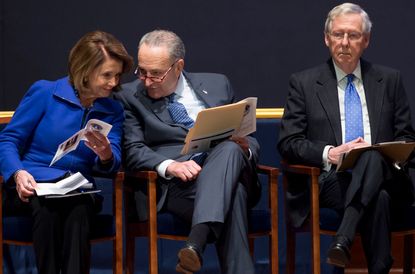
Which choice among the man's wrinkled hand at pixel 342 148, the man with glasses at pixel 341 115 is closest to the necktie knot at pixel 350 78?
the man with glasses at pixel 341 115

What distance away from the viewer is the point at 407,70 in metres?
6.08

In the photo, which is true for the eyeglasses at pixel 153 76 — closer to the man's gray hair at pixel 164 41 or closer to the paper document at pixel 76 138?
the man's gray hair at pixel 164 41

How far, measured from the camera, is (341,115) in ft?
16.5

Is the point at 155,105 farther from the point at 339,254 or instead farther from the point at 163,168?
the point at 339,254

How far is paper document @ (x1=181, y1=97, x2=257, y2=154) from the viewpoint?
455 centimetres

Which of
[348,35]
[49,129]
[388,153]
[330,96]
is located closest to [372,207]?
[388,153]

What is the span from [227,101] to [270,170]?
1.60ft

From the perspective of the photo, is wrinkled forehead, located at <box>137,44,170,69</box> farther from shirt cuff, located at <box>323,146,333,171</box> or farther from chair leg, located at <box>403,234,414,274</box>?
chair leg, located at <box>403,234,414,274</box>

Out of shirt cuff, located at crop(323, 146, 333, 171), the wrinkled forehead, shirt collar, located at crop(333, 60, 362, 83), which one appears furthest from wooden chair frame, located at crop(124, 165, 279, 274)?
shirt collar, located at crop(333, 60, 362, 83)

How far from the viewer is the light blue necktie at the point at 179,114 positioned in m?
4.97

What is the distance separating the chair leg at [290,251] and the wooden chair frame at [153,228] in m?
0.18

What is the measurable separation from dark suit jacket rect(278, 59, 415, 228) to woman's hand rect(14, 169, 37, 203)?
3.99ft

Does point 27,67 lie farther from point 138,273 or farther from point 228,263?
point 228,263

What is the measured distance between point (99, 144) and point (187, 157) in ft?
1.67
